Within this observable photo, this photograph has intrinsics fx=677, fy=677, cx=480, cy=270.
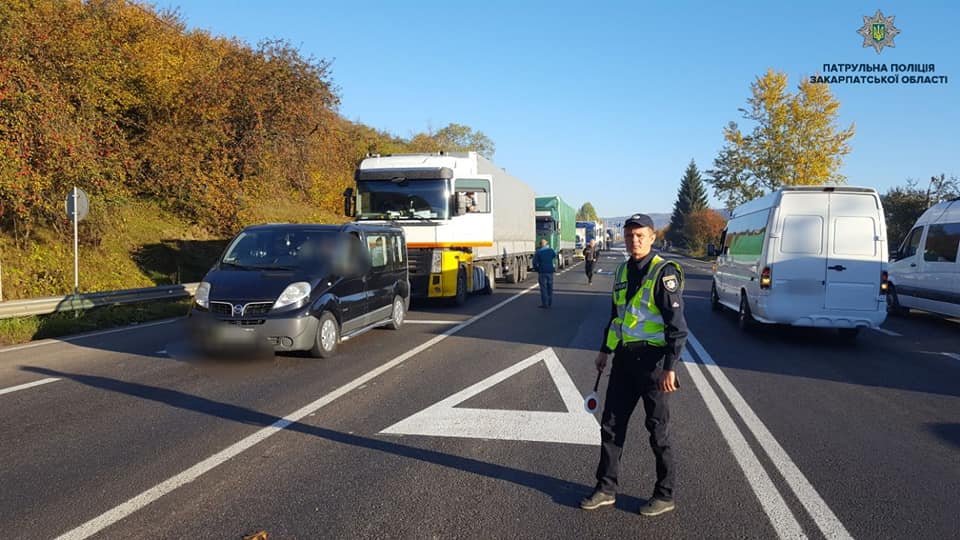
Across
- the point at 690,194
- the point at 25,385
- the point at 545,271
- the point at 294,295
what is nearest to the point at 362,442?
the point at 294,295

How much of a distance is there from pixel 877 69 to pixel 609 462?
69.0 feet

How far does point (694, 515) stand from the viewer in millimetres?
4059

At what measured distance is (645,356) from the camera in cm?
405

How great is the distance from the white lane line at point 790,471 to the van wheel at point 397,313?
18.9 feet

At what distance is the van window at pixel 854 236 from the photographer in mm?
10422

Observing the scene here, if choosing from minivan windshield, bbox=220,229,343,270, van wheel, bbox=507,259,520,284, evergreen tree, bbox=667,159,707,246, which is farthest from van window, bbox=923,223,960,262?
evergreen tree, bbox=667,159,707,246

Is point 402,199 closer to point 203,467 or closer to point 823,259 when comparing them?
point 823,259

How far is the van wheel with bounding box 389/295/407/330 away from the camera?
11.7m

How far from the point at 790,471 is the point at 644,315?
1868 mm

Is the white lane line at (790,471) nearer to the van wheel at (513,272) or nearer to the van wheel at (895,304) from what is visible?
the van wheel at (895,304)

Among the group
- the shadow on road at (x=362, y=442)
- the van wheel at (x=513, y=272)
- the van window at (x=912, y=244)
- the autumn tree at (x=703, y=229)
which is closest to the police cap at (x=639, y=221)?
the shadow on road at (x=362, y=442)

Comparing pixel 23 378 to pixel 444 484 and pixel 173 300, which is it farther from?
pixel 173 300

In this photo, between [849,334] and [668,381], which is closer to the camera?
[668,381]

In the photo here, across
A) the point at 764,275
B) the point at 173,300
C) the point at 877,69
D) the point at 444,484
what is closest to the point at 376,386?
the point at 444,484
